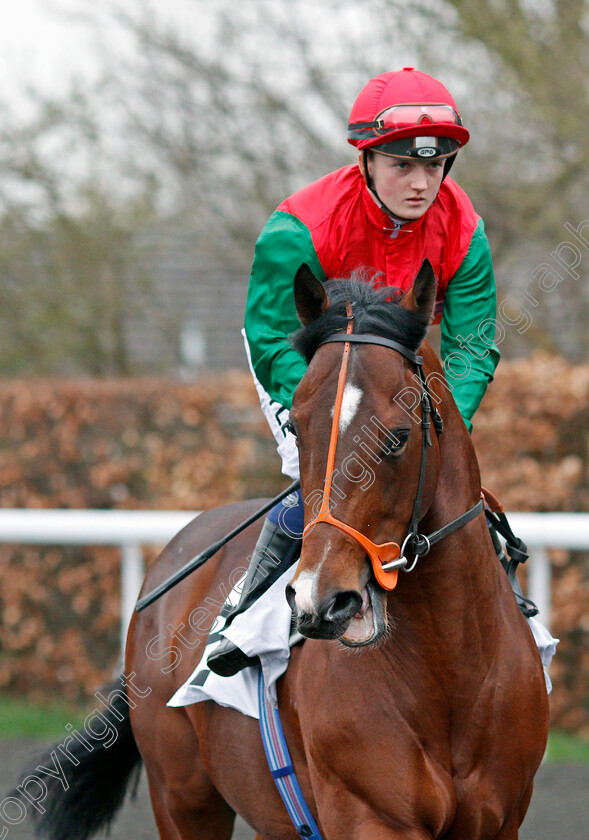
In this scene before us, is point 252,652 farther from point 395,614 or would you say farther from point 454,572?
point 454,572

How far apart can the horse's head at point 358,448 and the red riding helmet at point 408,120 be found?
53cm

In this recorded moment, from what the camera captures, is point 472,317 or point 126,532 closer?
point 472,317

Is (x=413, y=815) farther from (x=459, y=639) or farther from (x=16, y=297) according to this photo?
(x=16, y=297)

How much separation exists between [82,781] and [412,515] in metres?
2.31

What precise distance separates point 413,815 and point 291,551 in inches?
34.7

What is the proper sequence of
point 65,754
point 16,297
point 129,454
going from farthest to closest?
1. point 16,297
2. point 129,454
3. point 65,754

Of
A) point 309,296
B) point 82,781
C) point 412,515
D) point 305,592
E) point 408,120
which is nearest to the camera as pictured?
point 305,592

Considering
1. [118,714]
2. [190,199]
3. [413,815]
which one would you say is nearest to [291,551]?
[413,815]

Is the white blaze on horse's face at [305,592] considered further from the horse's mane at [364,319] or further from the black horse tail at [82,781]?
the black horse tail at [82,781]

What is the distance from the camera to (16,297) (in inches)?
403

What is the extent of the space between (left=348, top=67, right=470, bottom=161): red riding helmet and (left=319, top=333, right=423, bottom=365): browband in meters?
0.66

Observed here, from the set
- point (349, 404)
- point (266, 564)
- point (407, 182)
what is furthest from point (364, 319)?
point (266, 564)

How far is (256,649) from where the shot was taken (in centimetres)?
291

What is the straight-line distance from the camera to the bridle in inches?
87.9
